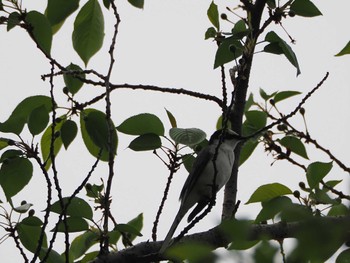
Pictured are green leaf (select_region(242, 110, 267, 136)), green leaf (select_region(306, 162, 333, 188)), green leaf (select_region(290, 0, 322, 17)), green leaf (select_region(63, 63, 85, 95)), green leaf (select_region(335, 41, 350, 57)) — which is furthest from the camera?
green leaf (select_region(242, 110, 267, 136))

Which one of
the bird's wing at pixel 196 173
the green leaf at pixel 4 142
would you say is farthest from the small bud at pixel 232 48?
the bird's wing at pixel 196 173

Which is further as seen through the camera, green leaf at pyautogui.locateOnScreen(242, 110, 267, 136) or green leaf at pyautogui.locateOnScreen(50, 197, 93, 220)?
green leaf at pyautogui.locateOnScreen(242, 110, 267, 136)

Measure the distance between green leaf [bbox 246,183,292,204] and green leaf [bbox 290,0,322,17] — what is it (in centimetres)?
110

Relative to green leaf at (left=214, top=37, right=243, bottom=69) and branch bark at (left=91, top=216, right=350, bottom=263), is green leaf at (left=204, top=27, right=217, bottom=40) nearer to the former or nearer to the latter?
green leaf at (left=214, top=37, right=243, bottom=69)

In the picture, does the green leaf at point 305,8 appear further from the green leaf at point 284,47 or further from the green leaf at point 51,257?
the green leaf at point 51,257

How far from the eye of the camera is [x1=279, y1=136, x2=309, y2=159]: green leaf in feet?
11.4

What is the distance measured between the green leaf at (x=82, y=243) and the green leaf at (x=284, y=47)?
1.60 metres

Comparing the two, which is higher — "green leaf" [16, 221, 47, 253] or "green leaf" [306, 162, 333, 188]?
"green leaf" [16, 221, 47, 253]

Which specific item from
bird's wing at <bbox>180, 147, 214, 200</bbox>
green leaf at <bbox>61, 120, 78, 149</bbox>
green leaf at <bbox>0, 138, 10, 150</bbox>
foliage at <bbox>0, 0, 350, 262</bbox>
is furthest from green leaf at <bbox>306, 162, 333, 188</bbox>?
bird's wing at <bbox>180, 147, 214, 200</bbox>

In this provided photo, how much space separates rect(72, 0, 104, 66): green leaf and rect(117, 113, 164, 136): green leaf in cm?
50

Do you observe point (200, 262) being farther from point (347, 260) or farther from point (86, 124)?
point (86, 124)

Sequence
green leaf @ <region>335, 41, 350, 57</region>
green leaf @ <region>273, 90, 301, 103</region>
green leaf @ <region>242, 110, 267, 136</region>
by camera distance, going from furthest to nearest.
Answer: green leaf @ <region>273, 90, 301, 103</region> → green leaf @ <region>242, 110, 267, 136</region> → green leaf @ <region>335, 41, 350, 57</region>

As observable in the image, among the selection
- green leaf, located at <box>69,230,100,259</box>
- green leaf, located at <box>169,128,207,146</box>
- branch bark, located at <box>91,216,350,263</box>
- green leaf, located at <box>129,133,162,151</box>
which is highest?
green leaf, located at <box>129,133,162,151</box>

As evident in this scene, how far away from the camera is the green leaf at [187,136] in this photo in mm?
3080
